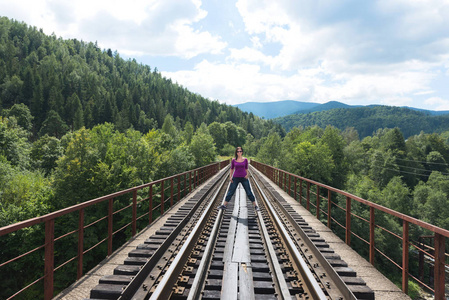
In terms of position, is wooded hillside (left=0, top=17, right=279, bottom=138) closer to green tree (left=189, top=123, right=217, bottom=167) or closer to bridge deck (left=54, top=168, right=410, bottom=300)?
green tree (left=189, top=123, right=217, bottom=167)

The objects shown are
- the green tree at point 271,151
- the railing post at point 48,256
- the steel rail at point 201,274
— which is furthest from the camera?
the green tree at point 271,151

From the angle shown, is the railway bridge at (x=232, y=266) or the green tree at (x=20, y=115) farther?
the green tree at (x=20, y=115)

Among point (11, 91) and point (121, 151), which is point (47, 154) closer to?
point (121, 151)

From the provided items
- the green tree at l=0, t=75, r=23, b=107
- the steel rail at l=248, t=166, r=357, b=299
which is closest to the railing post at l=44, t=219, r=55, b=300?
the steel rail at l=248, t=166, r=357, b=299

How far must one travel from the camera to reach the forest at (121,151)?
31.7 metres

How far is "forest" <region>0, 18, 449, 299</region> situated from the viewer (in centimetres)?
3169

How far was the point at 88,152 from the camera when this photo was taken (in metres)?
35.4

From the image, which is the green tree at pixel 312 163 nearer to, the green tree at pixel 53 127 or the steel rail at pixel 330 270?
the steel rail at pixel 330 270

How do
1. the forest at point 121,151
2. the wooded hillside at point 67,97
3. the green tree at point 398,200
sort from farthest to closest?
1. the wooded hillside at point 67,97
2. the green tree at point 398,200
3. the forest at point 121,151

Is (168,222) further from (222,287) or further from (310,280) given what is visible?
(310,280)

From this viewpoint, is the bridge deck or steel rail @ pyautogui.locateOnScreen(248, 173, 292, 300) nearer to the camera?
steel rail @ pyautogui.locateOnScreen(248, 173, 292, 300)

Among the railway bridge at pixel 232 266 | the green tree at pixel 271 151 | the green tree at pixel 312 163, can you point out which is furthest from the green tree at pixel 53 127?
the railway bridge at pixel 232 266

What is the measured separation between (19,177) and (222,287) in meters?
38.2

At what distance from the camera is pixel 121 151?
45.6m
